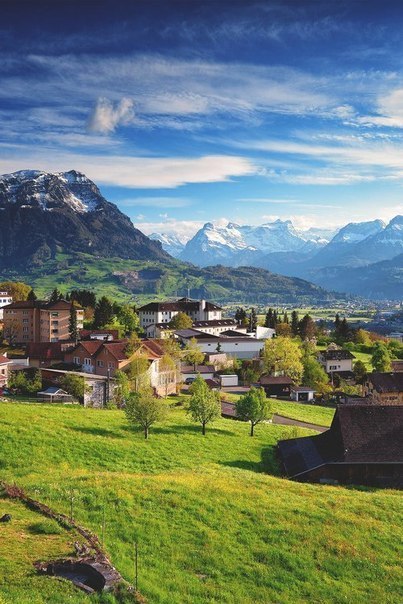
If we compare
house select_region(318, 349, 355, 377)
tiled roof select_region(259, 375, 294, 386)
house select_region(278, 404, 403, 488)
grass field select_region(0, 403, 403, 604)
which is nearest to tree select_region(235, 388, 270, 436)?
house select_region(278, 404, 403, 488)

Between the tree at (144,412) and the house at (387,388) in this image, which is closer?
the tree at (144,412)

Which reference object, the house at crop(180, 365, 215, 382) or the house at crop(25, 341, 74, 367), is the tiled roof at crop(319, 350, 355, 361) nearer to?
the house at crop(180, 365, 215, 382)

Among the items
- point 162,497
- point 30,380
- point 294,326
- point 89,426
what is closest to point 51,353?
point 30,380

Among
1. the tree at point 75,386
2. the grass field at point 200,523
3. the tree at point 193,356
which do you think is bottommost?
the grass field at point 200,523

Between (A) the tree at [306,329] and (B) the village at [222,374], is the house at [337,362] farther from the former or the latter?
(A) the tree at [306,329]

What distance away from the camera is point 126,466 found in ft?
133

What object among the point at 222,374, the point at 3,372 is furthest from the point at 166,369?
the point at 3,372

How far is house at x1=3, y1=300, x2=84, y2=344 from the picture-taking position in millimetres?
115625

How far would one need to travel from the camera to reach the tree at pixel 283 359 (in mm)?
102750

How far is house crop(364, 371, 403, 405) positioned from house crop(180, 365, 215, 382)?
28.0 m

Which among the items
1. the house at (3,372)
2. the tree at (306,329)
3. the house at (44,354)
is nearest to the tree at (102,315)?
the house at (44,354)

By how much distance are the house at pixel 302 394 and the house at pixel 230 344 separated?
25.8 metres

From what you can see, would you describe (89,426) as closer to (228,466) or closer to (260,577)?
(228,466)

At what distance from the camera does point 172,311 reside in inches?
6501
